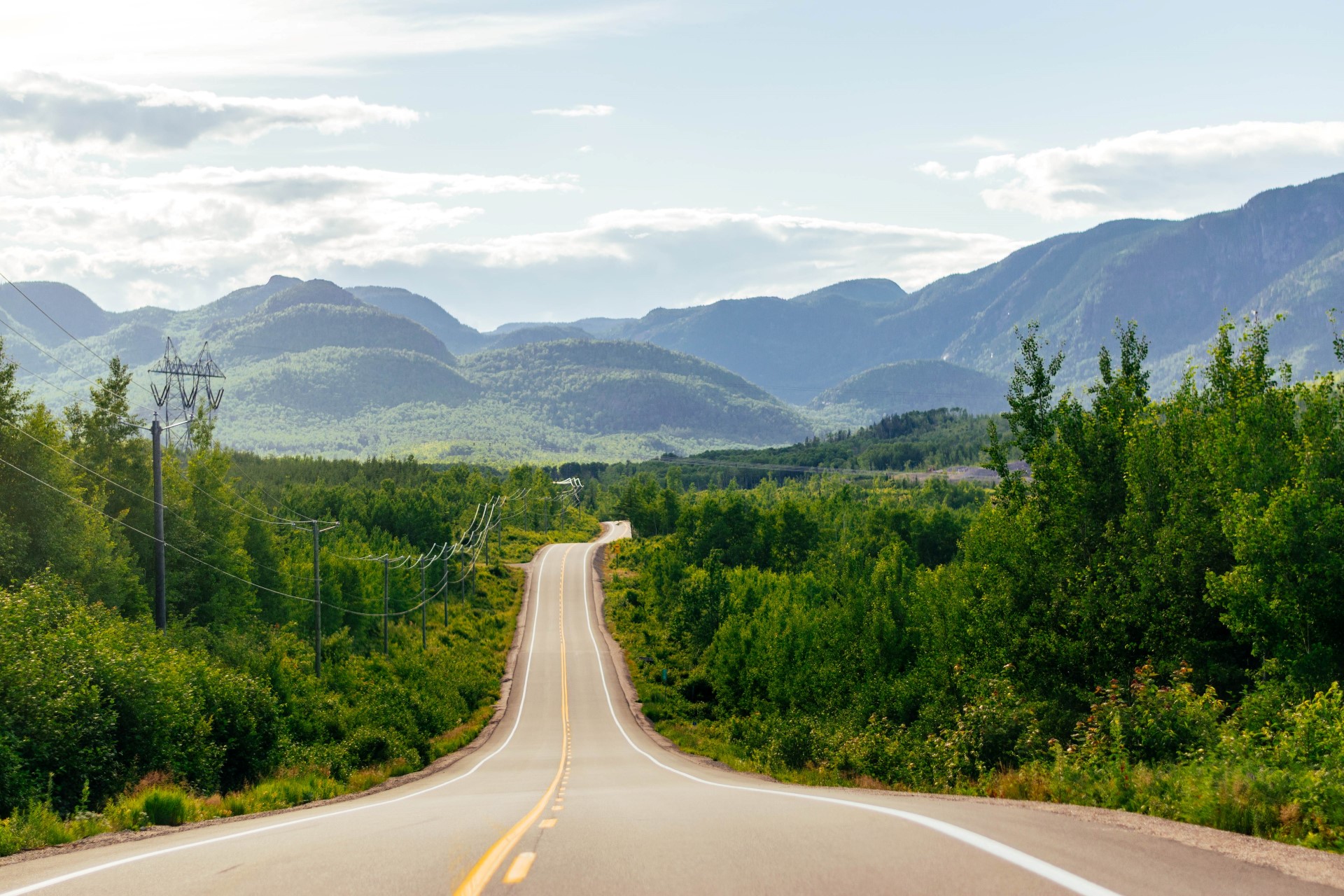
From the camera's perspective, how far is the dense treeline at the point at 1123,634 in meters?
15.2

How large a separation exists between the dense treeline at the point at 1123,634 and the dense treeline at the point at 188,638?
14860 mm

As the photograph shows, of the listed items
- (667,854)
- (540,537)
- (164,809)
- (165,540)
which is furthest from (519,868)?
(540,537)

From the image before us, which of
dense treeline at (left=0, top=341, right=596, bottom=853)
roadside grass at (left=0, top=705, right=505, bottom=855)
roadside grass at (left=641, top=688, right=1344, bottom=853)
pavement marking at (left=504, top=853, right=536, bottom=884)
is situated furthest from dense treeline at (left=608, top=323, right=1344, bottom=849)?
dense treeline at (left=0, top=341, right=596, bottom=853)

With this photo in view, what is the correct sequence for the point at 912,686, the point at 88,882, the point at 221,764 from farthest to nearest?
the point at 912,686 → the point at 221,764 → the point at 88,882

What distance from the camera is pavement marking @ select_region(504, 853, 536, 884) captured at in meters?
7.10

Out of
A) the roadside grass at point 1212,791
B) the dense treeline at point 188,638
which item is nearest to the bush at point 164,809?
the dense treeline at point 188,638

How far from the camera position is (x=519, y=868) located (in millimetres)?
7523

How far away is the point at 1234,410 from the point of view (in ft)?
96.0

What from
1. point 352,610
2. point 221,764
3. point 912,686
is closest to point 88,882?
point 221,764

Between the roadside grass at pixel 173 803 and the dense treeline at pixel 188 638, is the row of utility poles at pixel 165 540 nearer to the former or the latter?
the dense treeline at pixel 188 638

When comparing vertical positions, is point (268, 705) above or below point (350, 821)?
below

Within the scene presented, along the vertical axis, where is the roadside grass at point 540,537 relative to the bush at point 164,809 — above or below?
below

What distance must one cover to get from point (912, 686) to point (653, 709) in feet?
79.6

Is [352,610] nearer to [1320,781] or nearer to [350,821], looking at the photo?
[350,821]
